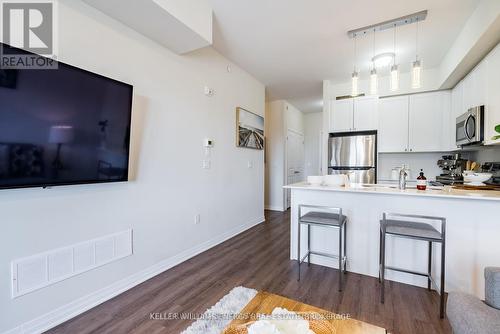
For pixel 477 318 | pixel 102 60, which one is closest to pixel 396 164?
pixel 477 318

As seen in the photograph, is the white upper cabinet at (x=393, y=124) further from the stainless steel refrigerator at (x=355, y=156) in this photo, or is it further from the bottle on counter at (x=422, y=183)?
the bottle on counter at (x=422, y=183)

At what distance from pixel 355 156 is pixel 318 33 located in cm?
226

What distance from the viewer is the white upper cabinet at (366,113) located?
415cm

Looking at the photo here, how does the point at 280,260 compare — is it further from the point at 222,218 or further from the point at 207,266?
the point at 222,218

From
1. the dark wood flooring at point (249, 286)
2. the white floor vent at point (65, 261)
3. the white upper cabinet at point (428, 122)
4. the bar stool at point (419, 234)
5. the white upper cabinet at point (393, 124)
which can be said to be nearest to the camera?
the white floor vent at point (65, 261)

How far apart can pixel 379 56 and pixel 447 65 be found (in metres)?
0.99

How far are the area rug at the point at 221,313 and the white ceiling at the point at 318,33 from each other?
2.88 metres

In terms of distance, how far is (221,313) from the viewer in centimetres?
183

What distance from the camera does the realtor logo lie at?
4.63ft

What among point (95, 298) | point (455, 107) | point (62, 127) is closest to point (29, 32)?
point (62, 127)

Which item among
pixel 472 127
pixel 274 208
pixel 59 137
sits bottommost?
pixel 274 208

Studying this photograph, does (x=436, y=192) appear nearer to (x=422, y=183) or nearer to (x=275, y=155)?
(x=422, y=183)

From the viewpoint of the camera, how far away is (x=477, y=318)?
1065 mm

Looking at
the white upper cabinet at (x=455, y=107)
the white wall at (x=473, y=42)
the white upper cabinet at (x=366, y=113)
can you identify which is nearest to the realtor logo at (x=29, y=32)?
the white wall at (x=473, y=42)
